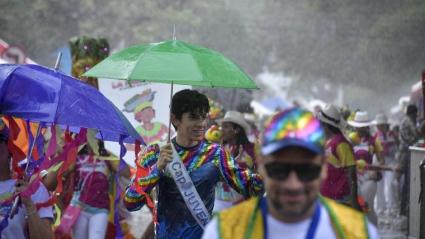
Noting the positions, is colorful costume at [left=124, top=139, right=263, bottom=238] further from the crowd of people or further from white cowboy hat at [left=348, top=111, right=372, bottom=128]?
white cowboy hat at [left=348, top=111, right=372, bottom=128]

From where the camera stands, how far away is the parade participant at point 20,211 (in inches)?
182

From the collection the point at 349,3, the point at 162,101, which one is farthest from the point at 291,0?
the point at 162,101

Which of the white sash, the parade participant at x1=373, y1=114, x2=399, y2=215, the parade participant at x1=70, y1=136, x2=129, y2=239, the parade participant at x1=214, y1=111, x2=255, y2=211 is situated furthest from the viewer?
the parade participant at x1=373, y1=114, x2=399, y2=215

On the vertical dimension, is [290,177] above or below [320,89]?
below

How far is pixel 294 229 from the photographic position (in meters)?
3.21

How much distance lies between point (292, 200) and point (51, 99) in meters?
2.13

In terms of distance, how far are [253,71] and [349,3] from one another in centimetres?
1993

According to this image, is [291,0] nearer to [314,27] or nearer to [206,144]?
[314,27]

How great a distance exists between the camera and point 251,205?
332cm

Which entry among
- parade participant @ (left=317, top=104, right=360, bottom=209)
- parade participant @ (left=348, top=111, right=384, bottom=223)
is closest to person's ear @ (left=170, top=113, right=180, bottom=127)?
parade participant @ (left=317, top=104, right=360, bottom=209)

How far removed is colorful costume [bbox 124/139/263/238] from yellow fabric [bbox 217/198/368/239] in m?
2.20

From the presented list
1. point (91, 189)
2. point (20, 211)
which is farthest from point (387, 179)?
point (20, 211)

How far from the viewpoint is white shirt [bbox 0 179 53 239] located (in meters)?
4.68

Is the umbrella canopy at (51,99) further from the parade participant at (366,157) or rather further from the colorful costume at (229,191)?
the parade participant at (366,157)
